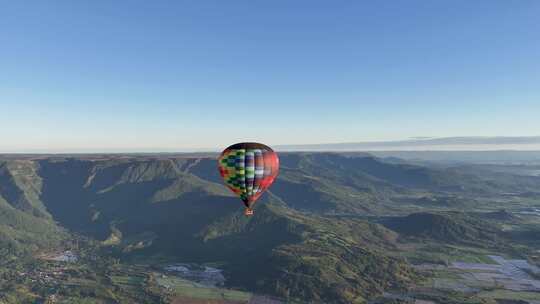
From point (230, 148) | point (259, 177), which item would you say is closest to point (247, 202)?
point (259, 177)

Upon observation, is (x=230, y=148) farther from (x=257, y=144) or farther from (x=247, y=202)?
(x=247, y=202)

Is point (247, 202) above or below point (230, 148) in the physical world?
below

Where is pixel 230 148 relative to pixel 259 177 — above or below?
above

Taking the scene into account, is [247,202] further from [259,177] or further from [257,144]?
[257,144]

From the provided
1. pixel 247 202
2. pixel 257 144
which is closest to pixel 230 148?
pixel 257 144
